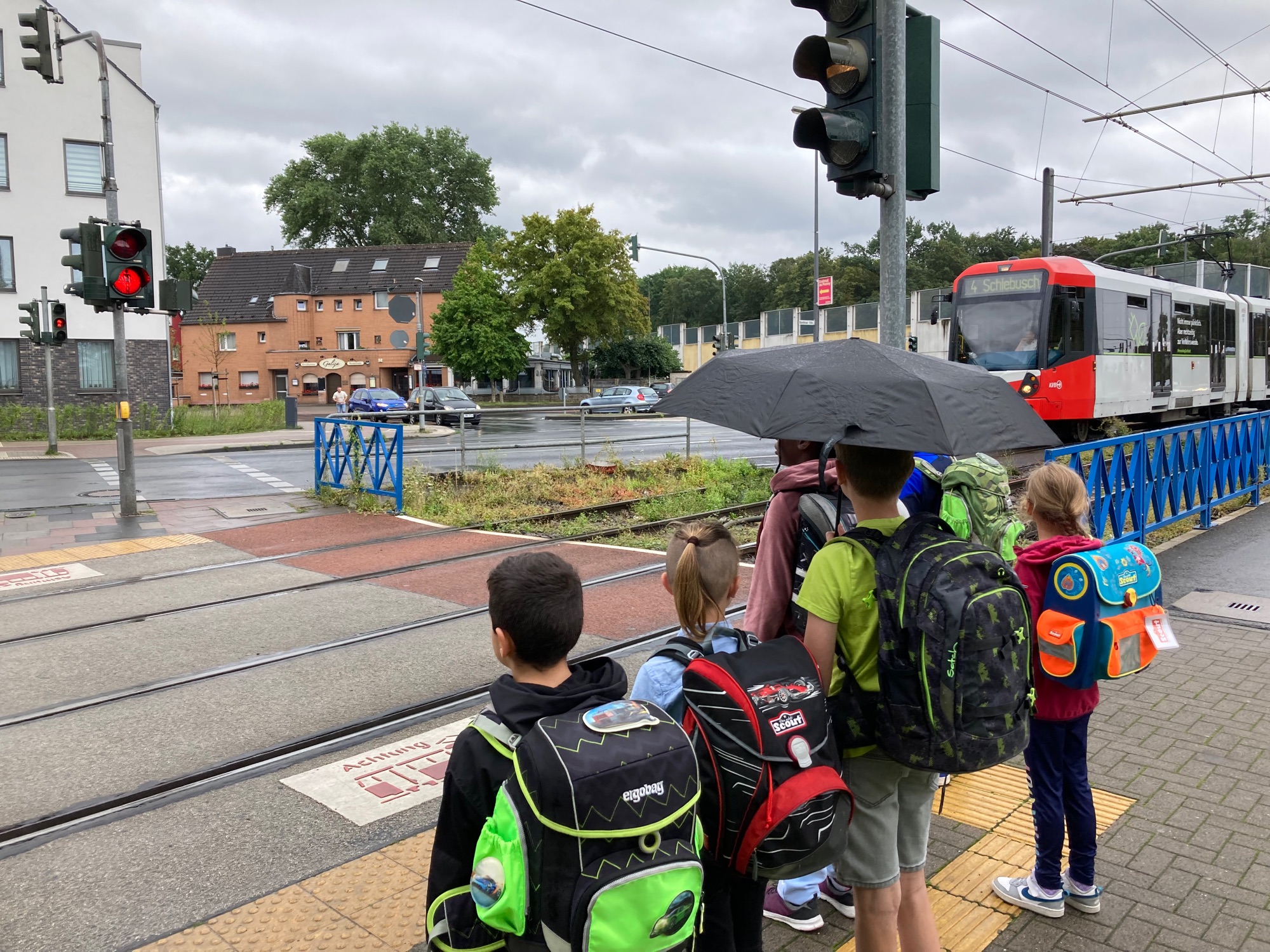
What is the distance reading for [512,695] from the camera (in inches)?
76.9

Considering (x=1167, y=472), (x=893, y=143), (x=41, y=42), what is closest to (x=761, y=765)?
(x=893, y=143)

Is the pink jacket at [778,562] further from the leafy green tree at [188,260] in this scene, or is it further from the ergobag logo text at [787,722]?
the leafy green tree at [188,260]

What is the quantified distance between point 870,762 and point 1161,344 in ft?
66.1

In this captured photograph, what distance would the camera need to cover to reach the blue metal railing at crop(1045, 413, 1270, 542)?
312 inches

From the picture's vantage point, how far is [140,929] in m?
3.12

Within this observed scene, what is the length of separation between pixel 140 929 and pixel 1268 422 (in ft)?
44.7

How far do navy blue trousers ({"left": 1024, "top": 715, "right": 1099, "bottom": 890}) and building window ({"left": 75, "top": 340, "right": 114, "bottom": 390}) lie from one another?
36.8 metres

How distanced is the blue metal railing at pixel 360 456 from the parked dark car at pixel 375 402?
71.3 feet

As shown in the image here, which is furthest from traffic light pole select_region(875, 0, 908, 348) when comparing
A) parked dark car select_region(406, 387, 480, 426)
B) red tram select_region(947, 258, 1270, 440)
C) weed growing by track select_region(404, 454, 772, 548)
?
parked dark car select_region(406, 387, 480, 426)

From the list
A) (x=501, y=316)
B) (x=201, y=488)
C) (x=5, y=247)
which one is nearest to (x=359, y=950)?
(x=201, y=488)

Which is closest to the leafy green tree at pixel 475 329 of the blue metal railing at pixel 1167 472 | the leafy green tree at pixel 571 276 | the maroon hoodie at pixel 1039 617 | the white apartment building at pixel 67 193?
the leafy green tree at pixel 571 276

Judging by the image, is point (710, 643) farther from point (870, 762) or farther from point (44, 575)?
point (44, 575)

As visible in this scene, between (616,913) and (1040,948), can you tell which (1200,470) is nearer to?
(1040,948)

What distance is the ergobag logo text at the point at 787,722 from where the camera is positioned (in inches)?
81.5
